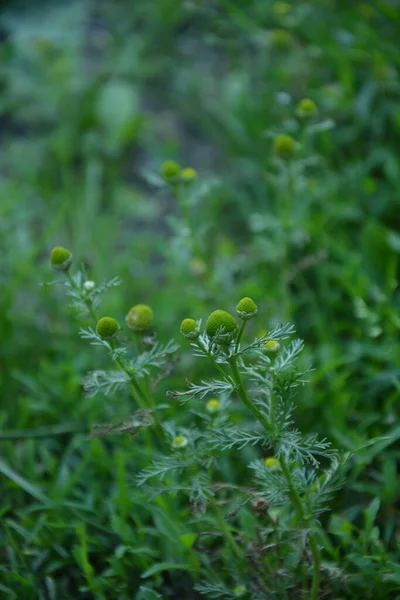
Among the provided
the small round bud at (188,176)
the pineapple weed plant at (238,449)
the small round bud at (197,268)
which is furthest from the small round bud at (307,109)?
the pineapple weed plant at (238,449)

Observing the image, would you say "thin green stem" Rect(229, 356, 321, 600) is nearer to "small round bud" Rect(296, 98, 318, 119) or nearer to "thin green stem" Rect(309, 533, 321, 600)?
"thin green stem" Rect(309, 533, 321, 600)

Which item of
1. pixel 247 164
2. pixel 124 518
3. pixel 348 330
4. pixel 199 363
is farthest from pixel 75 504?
pixel 247 164

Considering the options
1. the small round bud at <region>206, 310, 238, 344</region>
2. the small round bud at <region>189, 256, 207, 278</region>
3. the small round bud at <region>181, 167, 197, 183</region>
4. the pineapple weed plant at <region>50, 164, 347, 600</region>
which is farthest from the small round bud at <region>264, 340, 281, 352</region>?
the small round bud at <region>189, 256, 207, 278</region>

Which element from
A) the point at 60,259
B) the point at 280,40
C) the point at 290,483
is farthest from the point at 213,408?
the point at 280,40

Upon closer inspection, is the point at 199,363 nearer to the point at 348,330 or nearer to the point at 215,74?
the point at 348,330

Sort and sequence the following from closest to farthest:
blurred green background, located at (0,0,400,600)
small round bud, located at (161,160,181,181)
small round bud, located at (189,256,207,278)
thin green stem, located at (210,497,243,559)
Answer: thin green stem, located at (210,497,243,559) → blurred green background, located at (0,0,400,600) → small round bud, located at (161,160,181,181) → small round bud, located at (189,256,207,278)

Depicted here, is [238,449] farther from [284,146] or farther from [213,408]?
[284,146]

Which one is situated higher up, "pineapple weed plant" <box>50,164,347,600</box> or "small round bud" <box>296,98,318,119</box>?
"small round bud" <box>296,98,318,119</box>
